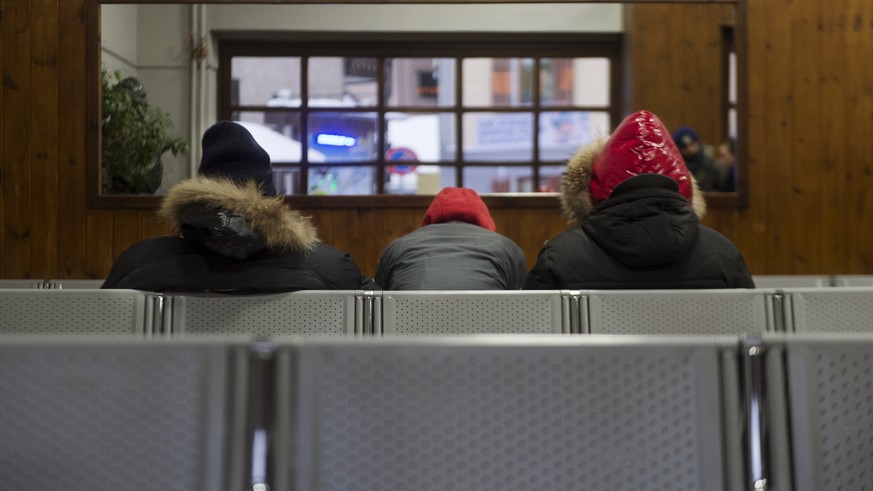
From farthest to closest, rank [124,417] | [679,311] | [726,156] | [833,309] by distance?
1. [726,156]
2. [833,309]
3. [679,311]
4. [124,417]

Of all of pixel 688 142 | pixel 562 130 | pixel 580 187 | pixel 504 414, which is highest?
pixel 562 130

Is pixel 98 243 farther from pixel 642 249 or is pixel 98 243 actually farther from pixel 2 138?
pixel 642 249

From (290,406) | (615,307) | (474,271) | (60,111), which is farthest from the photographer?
(60,111)

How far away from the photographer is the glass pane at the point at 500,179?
24.8 feet

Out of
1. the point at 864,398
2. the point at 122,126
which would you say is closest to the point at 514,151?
the point at 122,126

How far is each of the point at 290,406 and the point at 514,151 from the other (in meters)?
6.64

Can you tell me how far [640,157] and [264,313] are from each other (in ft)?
4.04

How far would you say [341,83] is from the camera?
296 inches

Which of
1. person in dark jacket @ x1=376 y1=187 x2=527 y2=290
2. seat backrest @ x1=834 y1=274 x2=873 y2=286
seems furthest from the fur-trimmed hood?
seat backrest @ x1=834 y1=274 x2=873 y2=286

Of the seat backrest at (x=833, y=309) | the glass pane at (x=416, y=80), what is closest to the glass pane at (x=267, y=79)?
the glass pane at (x=416, y=80)

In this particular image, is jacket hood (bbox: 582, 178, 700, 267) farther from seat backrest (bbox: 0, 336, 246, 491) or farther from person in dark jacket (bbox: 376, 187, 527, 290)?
seat backrest (bbox: 0, 336, 246, 491)

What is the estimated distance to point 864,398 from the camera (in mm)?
1229

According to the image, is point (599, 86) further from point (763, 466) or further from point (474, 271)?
point (763, 466)

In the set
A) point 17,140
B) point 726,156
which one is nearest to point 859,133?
point 726,156
